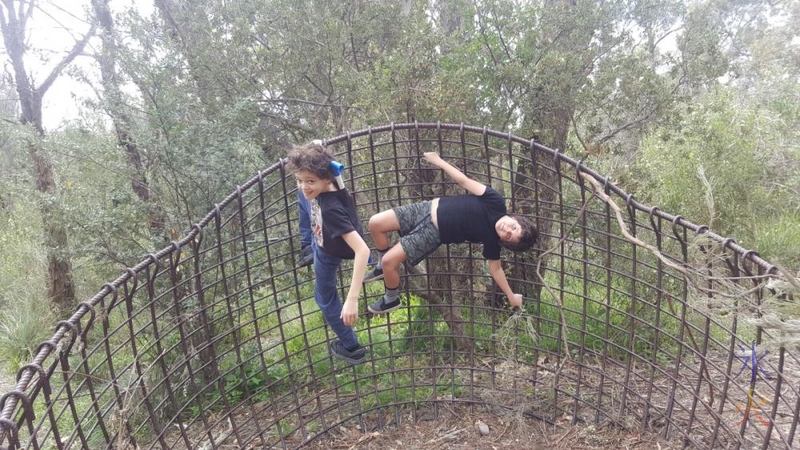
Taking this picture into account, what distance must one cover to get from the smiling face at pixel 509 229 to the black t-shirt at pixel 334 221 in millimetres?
699

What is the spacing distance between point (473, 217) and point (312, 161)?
0.85m

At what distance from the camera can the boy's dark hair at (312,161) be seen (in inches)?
90.7

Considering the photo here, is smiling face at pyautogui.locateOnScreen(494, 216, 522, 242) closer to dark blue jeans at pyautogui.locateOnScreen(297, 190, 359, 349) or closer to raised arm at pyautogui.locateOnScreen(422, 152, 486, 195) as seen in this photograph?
raised arm at pyautogui.locateOnScreen(422, 152, 486, 195)

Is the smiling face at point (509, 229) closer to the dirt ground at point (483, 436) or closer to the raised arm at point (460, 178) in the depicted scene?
the raised arm at point (460, 178)

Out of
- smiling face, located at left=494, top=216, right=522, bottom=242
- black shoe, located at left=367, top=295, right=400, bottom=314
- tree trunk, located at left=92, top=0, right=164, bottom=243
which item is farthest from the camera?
tree trunk, located at left=92, top=0, right=164, bottom=243

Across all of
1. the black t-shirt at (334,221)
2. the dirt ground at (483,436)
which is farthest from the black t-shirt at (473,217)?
the dirt ground at (483,436)

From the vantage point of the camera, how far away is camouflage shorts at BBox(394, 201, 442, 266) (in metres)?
2.63

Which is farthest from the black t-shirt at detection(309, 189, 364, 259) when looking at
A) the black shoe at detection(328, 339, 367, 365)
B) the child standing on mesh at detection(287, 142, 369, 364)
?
the black shoe at detection(328, 339, 367, 365)

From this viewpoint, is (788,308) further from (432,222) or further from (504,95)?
(504,95)

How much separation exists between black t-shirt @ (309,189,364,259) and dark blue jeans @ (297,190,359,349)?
7 cm

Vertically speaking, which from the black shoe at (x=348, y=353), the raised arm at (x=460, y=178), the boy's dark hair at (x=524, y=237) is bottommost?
the black shoe at (x=348, y=353)

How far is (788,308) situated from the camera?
1.74 m

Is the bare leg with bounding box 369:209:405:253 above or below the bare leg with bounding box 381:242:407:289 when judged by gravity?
above

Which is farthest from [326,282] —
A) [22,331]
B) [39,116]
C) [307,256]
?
[39,116]
